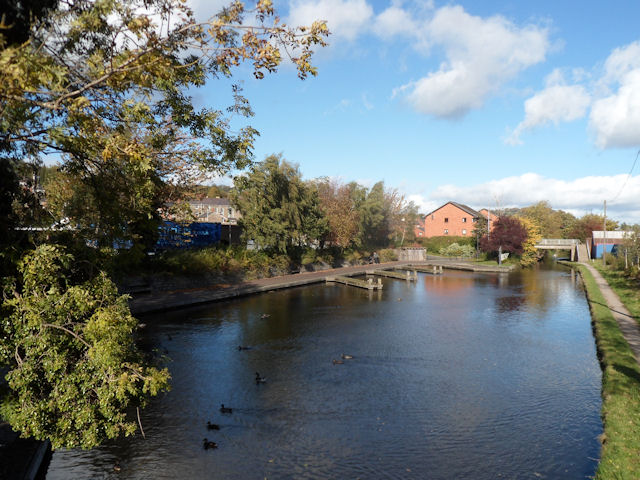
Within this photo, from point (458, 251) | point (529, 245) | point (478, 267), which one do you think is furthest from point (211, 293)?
point (458, 251)

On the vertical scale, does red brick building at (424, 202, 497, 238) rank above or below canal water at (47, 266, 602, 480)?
above

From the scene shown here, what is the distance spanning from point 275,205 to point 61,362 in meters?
30.1

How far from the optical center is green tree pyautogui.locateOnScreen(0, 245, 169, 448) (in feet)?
18.7

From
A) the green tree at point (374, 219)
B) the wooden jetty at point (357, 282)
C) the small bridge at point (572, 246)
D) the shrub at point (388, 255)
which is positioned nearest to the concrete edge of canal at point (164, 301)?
the wooden jetty at point (357, 282)

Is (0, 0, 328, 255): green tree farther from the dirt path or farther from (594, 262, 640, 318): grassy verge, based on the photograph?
(594, 262, 640, 318): grassy verge

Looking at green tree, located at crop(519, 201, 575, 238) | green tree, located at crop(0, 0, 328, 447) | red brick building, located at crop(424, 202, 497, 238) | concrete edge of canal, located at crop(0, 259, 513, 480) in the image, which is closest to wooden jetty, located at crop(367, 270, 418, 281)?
concrete edge of canal, located at crop(0, 259, 513, 480)

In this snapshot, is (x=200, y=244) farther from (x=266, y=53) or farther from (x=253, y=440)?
(x=266, y=53)

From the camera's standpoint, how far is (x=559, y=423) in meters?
10.2

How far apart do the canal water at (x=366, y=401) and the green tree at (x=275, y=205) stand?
1288 centimetres

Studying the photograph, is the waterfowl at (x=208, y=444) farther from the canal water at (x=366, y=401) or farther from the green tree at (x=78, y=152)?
the green tree at (x=78, y=152)

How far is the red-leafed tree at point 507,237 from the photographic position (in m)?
51.1

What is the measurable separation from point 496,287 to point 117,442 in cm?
3082

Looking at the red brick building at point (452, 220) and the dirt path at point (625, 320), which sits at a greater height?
the red brick building at point (452, 220)

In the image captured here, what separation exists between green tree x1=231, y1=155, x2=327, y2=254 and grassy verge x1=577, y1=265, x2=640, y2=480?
23.2 meters
